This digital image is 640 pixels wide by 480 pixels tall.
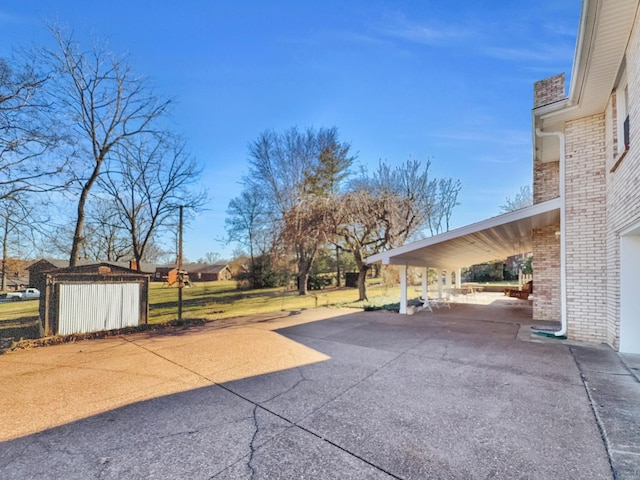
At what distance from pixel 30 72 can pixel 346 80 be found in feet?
27.6

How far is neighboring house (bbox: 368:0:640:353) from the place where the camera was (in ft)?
14.4

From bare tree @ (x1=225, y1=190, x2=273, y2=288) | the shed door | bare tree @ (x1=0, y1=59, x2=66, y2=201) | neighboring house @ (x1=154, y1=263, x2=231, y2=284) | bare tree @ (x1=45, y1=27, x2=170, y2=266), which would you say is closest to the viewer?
bare tree @ (x1=0, y1=59, x2=66, y2=201)

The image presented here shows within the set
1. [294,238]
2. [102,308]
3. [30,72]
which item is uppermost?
[30,72]

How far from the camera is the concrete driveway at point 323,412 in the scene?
2.48m

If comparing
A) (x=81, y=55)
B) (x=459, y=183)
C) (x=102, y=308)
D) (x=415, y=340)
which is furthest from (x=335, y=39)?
(x=459, y=183)

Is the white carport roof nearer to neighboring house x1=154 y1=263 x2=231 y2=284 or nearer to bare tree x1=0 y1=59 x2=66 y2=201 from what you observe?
bare tree x1=0 y1=59 x2=66 y2=201

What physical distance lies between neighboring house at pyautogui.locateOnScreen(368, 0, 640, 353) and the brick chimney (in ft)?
0.08

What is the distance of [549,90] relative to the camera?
8898 millimetres

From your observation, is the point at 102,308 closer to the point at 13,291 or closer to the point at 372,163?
the point at 13,291

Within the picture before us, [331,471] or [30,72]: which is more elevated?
[30,72]

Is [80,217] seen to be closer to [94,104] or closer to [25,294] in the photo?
[25,294]

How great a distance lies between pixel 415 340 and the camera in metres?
6.98

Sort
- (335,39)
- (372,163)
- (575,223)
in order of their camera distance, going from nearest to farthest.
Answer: (575,223)
(335,39)
(372,163)

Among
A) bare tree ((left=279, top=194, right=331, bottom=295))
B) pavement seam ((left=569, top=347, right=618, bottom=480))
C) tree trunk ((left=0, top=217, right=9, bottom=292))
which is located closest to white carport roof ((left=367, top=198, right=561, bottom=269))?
bare tree ((left=279, top=194, right=331, bottom=295))
